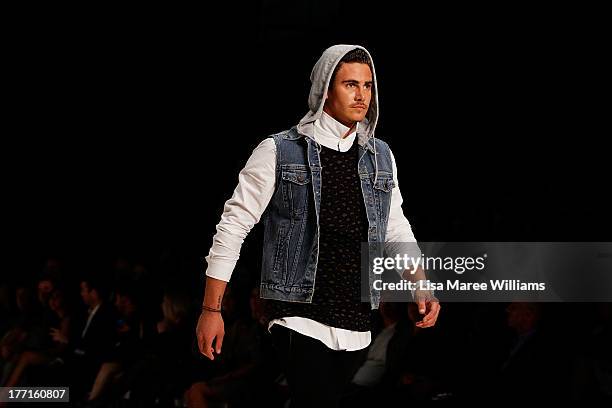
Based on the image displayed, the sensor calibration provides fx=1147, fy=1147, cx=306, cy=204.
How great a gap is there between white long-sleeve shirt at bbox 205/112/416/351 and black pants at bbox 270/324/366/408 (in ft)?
0.07

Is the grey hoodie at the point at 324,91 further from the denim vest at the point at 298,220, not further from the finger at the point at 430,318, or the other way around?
the finger at the point at 430,318

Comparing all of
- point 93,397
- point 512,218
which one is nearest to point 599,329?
point 512,218

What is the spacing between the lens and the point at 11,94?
7.56 metres

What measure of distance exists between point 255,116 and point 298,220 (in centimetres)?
404

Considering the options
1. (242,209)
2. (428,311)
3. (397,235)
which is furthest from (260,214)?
(428,311)

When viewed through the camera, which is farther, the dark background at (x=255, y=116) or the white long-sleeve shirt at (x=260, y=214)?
the dark background at (x=255, y=116)

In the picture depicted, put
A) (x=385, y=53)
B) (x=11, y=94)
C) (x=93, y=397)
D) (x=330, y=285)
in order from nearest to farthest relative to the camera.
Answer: (x=330, y=285) < (x=385, y=53) < (x=93, y=397) < (x=11, y=94)

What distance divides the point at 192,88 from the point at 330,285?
4563 millimetres

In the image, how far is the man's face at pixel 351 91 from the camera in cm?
273

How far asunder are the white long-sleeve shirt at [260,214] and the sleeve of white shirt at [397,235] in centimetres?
20

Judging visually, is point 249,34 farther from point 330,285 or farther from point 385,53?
point 330,285

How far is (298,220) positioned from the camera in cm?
269

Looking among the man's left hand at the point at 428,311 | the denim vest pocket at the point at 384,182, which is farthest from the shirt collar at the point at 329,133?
the man's left hand at the point at 428,311

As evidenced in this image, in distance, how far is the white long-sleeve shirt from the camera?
2.64 metres
